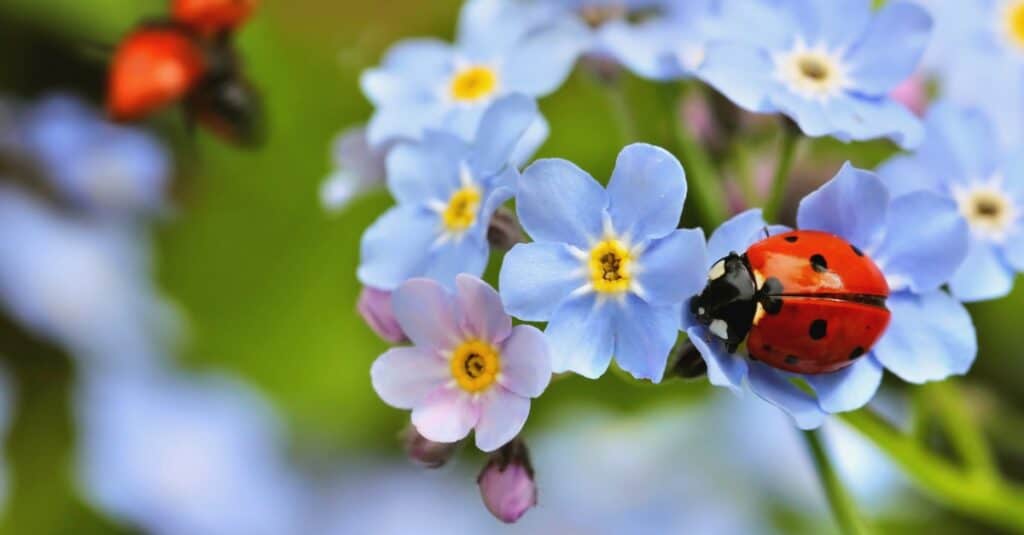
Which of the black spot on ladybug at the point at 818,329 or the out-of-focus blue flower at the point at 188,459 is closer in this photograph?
the black spot on ladybug at the point at 818,329

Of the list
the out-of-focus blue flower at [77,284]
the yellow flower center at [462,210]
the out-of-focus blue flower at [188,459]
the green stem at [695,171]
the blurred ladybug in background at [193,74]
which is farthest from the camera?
the out-of-focus blue flower at [77,284]

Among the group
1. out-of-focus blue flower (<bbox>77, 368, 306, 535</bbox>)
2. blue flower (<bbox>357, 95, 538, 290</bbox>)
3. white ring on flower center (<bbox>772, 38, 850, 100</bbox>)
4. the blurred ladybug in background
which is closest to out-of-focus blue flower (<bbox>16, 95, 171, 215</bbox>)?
out-of-focus blue flower (<bbox>77, 368, 306, 535</bbox>)

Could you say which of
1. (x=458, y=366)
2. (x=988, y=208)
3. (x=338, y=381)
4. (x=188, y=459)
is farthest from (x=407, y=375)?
(x=188, y=459)

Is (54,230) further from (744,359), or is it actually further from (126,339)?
(744,359)

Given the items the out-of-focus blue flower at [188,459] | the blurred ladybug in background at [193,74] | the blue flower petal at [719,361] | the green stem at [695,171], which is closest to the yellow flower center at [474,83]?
the green stem at [695,171]

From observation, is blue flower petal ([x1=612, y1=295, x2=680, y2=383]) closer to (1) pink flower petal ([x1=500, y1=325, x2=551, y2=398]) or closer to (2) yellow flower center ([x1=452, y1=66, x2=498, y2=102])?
(1) pink flower petal ([x1=500, y1=325, x2=551, y2=398])

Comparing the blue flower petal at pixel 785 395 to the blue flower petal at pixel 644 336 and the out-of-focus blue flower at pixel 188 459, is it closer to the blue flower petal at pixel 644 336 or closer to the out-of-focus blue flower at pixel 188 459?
the blue flower petal at pixel 644 336
